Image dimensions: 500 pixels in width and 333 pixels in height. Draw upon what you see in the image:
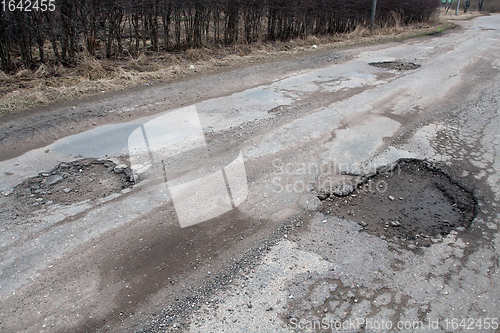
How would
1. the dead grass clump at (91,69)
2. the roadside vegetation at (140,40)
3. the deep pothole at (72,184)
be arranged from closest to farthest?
the deep pothole at (72,184), the roadside vegetation at (140,40), the dead grass clump at (91,69)

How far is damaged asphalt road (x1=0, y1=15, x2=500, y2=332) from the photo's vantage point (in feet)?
9.10

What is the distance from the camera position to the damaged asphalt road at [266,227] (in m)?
2.77

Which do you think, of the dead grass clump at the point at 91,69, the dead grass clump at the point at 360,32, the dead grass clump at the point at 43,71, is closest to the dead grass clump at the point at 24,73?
the dead grass clump at the point at 43,71

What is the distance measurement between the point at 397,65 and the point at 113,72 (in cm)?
887

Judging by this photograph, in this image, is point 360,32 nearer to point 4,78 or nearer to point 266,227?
point 4,78

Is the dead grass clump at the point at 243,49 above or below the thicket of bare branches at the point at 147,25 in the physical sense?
below

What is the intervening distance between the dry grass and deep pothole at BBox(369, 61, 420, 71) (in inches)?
121

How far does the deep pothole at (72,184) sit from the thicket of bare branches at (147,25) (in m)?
5.59

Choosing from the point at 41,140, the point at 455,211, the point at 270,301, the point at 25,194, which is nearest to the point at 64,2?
the point at 41,140

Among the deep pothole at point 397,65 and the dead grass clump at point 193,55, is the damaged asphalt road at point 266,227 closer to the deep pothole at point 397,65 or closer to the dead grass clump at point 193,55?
the deep pothole at point 397,65

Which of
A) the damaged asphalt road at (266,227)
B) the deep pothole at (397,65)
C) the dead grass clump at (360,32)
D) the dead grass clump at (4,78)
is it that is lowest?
the damaged asphalt road at (266,227)

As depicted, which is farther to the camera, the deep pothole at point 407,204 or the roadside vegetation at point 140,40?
the roadside vegetation at point 140,40

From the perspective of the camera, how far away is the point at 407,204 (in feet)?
13.9

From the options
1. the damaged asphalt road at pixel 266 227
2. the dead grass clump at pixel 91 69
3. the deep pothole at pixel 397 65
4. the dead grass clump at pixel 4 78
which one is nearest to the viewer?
the damaged asphalt road at pixel 266 227
